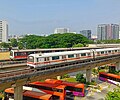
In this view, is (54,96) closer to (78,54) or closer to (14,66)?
(14,66)

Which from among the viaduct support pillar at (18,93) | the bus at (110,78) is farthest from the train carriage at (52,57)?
the bus at (110,78)

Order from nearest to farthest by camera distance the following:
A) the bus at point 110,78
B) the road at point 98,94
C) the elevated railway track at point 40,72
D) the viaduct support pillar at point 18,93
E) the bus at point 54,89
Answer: the elevated railway track at point 40,72 → the viaduct support pillar at point 18,93 → the bus at point 54,89 → the road at point 98,94 → the bus at point 110,78

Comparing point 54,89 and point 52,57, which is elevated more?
point 52,57

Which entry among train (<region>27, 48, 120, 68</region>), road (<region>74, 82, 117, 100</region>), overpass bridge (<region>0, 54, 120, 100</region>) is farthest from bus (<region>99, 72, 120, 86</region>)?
train (<region>27, 48, 120, 68</region>)

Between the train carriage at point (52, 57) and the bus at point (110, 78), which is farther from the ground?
the train carriage at point (52, 57)

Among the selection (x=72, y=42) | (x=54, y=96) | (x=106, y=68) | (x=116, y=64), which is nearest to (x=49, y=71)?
(x=54, y=96)

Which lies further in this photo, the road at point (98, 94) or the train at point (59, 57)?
the road at point (98, 94)

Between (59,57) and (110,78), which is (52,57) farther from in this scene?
(110,78)

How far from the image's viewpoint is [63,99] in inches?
1302

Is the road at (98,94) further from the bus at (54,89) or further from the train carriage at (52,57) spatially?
the train carriage at (52,57)

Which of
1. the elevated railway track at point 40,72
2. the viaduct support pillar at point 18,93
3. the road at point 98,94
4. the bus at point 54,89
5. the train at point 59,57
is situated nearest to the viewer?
the elevated railway track at point 40,72

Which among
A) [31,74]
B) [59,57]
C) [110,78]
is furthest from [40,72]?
[110,78]

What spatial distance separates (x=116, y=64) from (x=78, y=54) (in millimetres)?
22622

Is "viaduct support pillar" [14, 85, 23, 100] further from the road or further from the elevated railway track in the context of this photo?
the road
